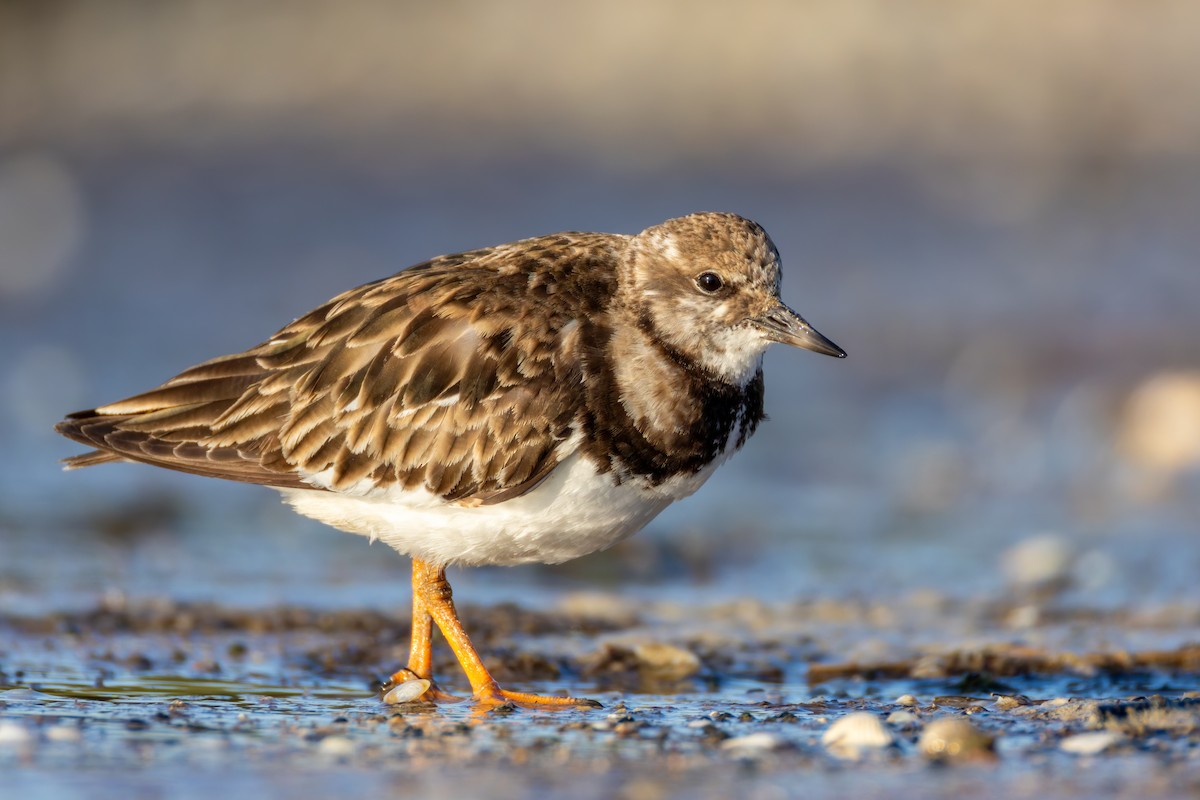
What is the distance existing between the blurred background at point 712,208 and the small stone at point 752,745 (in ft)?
Answer: 9.06

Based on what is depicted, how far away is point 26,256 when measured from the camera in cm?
1462

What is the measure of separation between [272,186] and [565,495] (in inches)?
494

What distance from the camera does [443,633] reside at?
5832mm

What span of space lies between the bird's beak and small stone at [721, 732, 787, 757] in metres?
1.49

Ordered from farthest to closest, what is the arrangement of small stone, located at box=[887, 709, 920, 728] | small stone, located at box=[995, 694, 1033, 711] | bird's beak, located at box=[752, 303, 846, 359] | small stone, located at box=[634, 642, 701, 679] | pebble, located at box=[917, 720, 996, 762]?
small stone, located at box=[634, 642, 701, 679]
bird's beak, located at box=[752, 303, 846, 359]
small stone, located at box=[995, 694, 1033, 711]
small stone, located at box=[887, 709, 920, 728]
pebble, located at box=[917, 720, 996, 762]

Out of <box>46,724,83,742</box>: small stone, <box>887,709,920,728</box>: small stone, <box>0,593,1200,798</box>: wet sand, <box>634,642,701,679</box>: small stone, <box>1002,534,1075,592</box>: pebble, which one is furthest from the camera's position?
<box>1002,534,1075,592</box>: pebble

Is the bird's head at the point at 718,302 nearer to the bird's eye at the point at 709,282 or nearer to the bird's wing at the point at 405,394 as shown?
the bird's eye at the point at 709,282

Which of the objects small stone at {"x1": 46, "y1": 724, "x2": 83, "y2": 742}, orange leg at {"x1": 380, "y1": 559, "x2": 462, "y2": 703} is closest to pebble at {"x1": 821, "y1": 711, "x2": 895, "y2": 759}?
orange leg at {"x1": 380, "y1": 559, "x2": 462, "y2": 703}

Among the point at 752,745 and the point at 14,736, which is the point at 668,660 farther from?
the point at 14,736

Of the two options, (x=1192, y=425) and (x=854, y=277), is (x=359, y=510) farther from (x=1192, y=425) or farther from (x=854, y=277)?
(x=854, y=277)

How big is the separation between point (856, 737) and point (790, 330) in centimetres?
156

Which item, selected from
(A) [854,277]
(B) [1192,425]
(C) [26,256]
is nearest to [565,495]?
(B) [1192,425]

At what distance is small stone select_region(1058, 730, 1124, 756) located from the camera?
4.56 meters

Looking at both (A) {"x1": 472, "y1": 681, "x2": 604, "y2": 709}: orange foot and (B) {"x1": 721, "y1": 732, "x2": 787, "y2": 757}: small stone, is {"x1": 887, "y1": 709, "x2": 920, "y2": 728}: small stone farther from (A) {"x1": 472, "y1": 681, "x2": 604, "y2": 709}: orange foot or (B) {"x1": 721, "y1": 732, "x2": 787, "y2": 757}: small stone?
(A) {"x1": 472, "y1": 681, "x2": 604, "y2": 709}: orange foot
